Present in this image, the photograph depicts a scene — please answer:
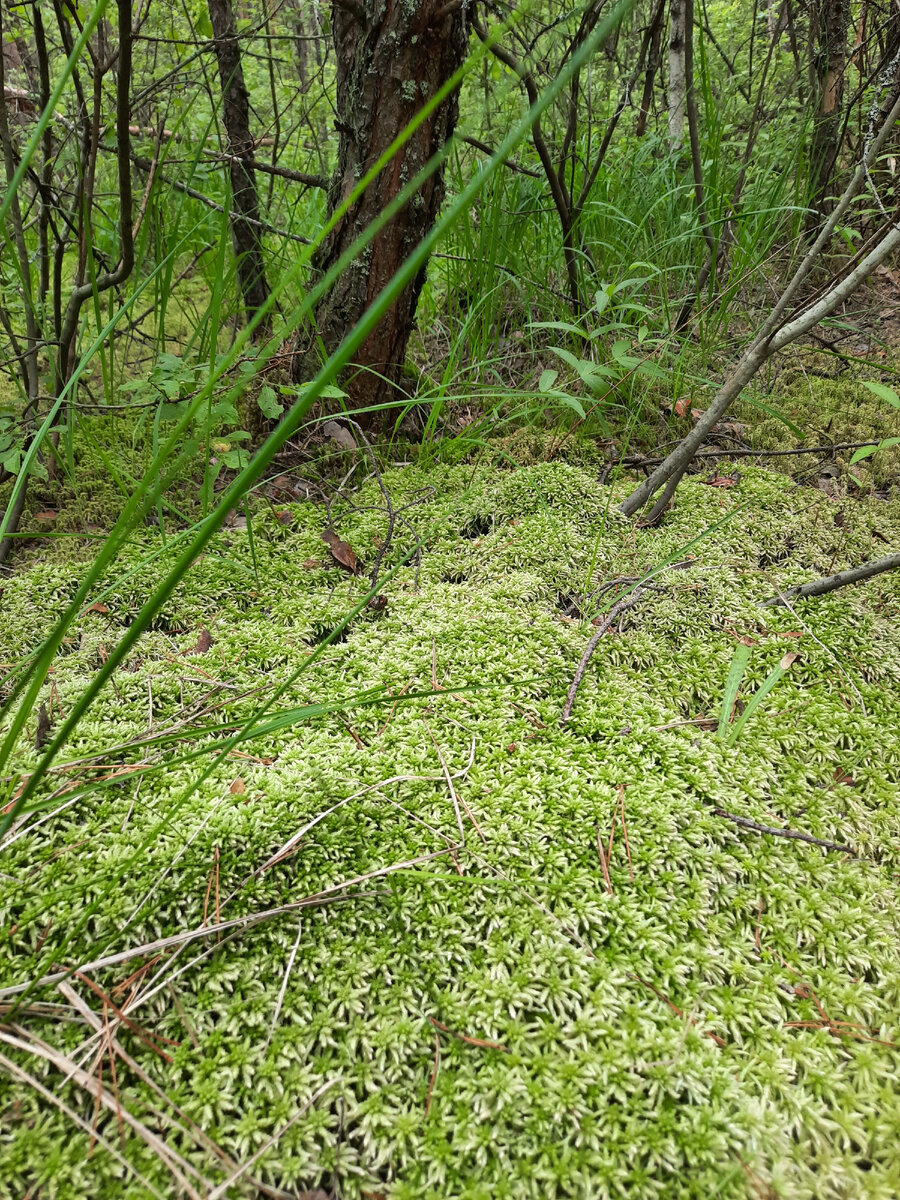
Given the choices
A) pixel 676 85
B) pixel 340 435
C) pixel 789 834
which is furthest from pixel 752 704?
pixel 676 85

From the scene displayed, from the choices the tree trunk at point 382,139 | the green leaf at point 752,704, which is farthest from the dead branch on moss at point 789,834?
the tree trunk at point 382,139

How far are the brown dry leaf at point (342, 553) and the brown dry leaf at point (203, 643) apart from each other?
457 millimetres

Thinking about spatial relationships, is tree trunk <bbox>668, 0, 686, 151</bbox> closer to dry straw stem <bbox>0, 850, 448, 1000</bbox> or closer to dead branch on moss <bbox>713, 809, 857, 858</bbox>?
dead branch on moss <bbox>713, 809, 857, 858</bbox>

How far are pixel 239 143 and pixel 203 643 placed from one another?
2.35 m

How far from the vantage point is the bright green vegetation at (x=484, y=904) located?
797mm

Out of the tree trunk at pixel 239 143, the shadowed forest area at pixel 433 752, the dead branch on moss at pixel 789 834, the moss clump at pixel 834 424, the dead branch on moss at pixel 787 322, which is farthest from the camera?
the tree trunk at pixel 239 143

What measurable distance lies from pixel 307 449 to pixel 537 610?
127cm

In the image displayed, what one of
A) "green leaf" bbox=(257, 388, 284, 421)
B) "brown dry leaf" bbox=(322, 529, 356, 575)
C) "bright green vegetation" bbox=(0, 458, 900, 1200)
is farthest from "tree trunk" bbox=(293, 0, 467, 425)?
"bright green vegetation" bbox=(0, 458, 900, 1200)

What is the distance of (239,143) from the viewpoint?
271cm

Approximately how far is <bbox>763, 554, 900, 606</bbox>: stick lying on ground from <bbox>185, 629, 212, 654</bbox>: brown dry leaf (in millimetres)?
1493

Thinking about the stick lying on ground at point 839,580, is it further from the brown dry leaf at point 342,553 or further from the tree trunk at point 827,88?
the tree trunk at point 827,88

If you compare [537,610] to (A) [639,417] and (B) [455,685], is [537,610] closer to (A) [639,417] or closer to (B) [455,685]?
(B) [455,685]

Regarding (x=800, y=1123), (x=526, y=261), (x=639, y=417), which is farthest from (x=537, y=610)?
(x=526, y=261)

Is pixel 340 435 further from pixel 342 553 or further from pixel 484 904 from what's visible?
pixel 484 904
